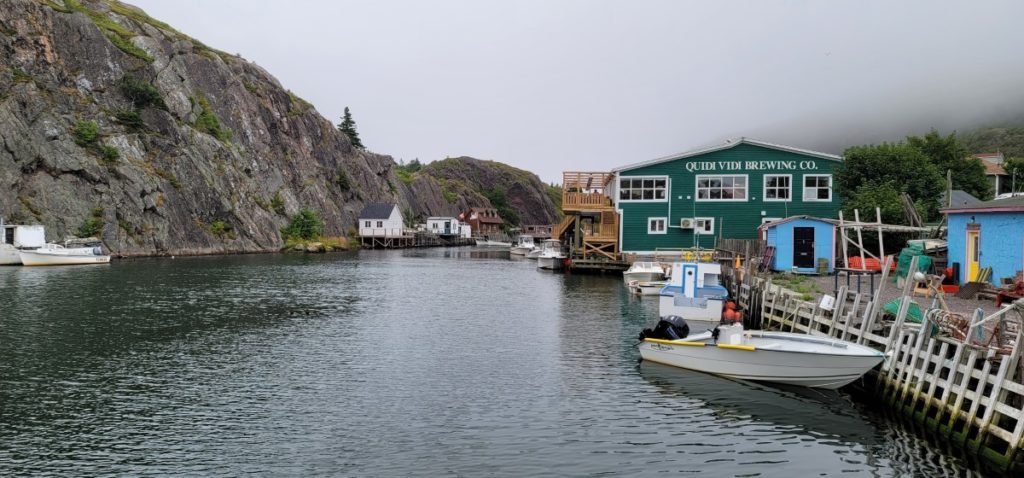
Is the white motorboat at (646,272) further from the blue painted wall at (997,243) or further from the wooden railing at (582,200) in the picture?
the blue painted wall at (997,243)

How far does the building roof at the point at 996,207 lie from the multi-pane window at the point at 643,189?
3177 cm

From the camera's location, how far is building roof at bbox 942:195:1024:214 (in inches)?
1067

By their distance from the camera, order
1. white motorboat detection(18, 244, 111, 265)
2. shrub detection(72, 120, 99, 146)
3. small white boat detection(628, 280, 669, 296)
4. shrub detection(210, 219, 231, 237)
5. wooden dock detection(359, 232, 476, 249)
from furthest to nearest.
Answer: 1. wooden dock detection(359, 232, 476, 249)
2. shrub detection(210, 219, 231, 237)
3. shrub detection(72, 120, 99, 146)
4. white motorboat detection(18, 244, 111, 265)
5. small white boat detection(628, 280, 669, 296)

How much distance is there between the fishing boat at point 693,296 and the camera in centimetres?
3594

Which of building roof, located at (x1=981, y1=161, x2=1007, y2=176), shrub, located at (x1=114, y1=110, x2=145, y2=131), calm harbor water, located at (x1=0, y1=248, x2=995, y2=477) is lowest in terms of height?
calm harbor water, located at (x1=0, y1=248, x2=995, y2=477)

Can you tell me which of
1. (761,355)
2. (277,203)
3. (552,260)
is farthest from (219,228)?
(761,355)

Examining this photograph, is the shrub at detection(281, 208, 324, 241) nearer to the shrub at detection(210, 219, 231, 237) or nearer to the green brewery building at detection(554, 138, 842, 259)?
the shrub at detection(210, 219, 231, 237)

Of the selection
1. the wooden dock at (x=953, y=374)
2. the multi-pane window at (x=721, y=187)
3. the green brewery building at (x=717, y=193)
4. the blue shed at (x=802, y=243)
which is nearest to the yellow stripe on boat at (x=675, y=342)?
the wooden dock at (x=953, y=374)

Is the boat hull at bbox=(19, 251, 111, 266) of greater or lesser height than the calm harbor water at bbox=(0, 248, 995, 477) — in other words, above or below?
above

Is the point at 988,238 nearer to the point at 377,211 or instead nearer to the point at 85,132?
the point at 85,132

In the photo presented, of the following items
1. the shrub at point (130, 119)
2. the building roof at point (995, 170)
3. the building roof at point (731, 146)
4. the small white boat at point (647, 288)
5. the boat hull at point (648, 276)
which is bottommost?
the small white boat at point (647, 288)

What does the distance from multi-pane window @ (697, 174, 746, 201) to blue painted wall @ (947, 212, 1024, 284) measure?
30199 mm

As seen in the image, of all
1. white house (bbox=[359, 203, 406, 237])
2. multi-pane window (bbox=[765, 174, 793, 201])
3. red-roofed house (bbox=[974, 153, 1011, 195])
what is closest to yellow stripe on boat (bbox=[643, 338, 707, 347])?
multi-pane window (bbox=[765, 174, 793, 201])

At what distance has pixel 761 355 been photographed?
22.2 m
